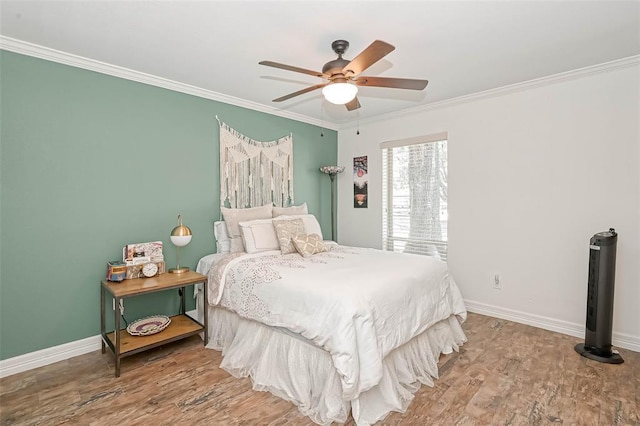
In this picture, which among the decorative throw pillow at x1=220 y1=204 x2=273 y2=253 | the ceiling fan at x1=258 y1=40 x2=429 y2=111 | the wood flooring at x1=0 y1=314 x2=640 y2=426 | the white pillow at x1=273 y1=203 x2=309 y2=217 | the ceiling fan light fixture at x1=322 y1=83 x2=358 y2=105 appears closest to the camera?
the wood flooring at x1=0 y1=314 x2=640 y2=426

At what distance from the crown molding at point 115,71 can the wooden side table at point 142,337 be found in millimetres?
1864

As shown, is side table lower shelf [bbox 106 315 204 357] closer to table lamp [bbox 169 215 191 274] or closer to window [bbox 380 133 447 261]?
table lamp [bbox 169 215 191 274]

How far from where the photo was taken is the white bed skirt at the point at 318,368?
6.67 feet

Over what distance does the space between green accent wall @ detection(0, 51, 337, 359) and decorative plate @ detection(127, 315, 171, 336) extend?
26 cm

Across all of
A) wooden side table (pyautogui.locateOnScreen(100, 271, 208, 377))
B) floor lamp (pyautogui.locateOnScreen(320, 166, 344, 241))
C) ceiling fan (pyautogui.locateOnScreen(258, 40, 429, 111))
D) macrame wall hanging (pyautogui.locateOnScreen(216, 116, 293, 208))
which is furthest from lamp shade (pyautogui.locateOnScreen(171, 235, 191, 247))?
floor lamp (pyautogui.locateOnScreen(320, 166, 344, 241))

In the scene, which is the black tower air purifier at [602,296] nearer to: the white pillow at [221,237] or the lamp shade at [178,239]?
the white pillow at [221,237]

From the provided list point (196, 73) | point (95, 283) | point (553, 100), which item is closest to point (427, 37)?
point (553, 100)

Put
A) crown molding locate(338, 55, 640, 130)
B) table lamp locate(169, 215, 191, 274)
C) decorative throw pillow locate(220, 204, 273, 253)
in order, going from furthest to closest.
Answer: decorative throw pillow locate(220, 204, 273, 253)
table lamp locate(169, 215, 191, 274)
crown molding locate(338, 55, 640, 130)

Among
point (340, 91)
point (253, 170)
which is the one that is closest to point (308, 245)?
point (253, 170)

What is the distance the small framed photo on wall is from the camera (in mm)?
4941

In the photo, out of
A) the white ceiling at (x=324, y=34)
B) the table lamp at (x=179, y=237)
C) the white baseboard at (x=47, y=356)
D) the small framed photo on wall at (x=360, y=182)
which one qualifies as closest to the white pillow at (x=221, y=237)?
the table lamp at (x=179, y=237)

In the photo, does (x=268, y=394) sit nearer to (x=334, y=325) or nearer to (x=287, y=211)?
(x=334, y=325)

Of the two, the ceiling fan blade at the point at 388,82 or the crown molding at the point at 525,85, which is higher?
the crown molding at the point at 525,85

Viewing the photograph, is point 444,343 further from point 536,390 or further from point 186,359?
point 186,359
